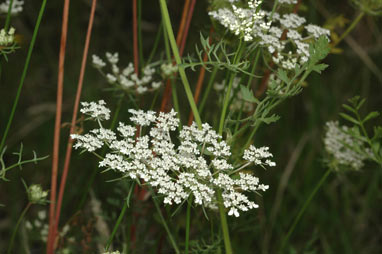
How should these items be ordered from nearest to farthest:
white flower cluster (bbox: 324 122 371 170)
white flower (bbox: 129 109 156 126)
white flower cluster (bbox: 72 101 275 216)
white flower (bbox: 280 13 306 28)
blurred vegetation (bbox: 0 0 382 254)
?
white flower cluster (bbox: 72 101 275 216) → white flower (bbox: 129 109 156 126) → white flower (bbox: 280 13 306 28) → white flower cluster (bbox: 324 122 371 170) → blurred vegetation (bbox: 0 0 382 254)

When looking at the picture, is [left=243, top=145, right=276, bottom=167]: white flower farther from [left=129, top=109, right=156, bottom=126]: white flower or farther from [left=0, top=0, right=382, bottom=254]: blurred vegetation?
[left=0, top=0, right=382, bottom=254]: blurred vegetation

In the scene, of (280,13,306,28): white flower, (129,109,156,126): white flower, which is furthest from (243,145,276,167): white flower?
(280,13,306,28): white flower

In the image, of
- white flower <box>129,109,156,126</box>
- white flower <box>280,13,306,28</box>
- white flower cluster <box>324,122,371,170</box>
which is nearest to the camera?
white flower <box>129,109,156,126</box>

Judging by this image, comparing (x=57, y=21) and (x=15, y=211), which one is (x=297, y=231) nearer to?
(x=15, y=211)

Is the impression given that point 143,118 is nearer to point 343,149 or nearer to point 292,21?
point 292,21

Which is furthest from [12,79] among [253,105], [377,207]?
[377,207]

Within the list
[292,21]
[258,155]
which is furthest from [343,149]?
[258,155]

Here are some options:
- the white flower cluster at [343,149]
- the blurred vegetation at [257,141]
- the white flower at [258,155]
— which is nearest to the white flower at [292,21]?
the blurred vegetation at [257,141]

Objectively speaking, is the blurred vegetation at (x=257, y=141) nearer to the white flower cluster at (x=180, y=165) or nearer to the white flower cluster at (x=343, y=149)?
the white flower cluster at (x=343, y=149)
